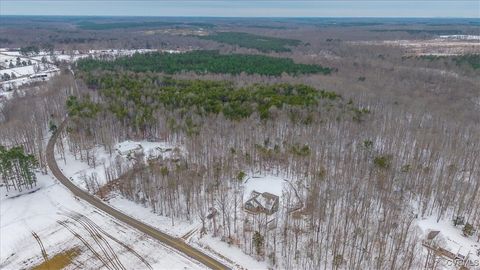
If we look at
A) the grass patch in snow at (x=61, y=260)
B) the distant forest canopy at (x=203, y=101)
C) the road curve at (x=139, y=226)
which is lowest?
the grass patch in snow at (x=61, y=260)

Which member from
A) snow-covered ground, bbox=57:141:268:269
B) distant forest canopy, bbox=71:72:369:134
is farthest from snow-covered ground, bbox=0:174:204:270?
distant forest canopy, bbox=71:72:369:134

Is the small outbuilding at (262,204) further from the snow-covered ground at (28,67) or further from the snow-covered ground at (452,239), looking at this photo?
the snow-covered ground at (28,67)

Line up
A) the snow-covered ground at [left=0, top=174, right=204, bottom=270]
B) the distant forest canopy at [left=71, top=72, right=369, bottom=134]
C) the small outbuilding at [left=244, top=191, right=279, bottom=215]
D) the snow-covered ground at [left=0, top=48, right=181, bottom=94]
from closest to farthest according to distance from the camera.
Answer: the snow-covered ground at [left=0, top=174, right=204, bottom=270] → the small outbuilding at [left=244, top=191, right=279, bottom=215] → the distant forest canopy at [left=71, top=72, right=369, bottom=134] → the snow-covered ground at [left=0, top=48, right=181, bottom=94]

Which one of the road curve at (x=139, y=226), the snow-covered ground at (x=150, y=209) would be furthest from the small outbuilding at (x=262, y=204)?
the road curve at (x=139, y=226)

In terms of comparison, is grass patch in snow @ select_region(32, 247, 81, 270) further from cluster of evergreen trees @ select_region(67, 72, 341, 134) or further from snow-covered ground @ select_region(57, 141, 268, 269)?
cluster of evergreen trees @ select_region(67, 72, 341, 134)

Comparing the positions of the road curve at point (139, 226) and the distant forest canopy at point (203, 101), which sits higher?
the distant forest canopy at point (203, 101)

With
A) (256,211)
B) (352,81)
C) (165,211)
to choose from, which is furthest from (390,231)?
(352,81)
